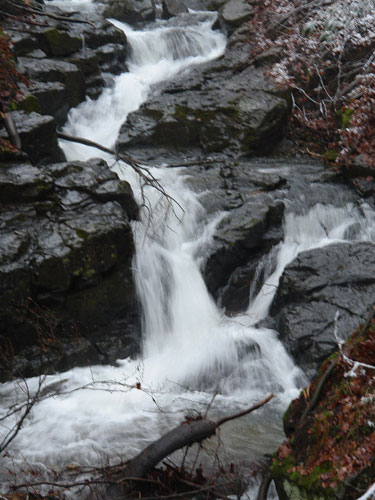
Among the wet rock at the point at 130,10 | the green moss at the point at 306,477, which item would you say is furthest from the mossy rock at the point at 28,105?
the wet rock at the point at 130,10

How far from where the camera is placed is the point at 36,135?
25.2 ft

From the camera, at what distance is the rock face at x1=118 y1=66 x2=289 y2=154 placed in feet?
34.6

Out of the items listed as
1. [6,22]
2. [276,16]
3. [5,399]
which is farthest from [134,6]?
[5,399]

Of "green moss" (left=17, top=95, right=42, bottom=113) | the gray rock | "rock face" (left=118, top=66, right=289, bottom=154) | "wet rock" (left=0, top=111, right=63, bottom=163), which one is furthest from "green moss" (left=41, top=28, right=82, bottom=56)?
"wet rock" (left=0, top=111, right=63, bottom=163)

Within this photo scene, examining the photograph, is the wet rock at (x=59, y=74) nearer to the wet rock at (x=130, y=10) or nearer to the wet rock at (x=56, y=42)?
the wet rock at (x=56, y=42)

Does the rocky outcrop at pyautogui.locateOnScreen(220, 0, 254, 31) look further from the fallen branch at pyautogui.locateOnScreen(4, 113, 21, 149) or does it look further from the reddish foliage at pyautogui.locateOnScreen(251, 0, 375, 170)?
the fallen branch at pyautogui.locateOnScreen(4, 113, 21, 149)

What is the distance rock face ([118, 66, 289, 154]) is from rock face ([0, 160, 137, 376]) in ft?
11.3

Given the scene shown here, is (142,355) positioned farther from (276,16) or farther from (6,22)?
(276,16)

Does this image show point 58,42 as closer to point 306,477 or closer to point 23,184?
point 23,184

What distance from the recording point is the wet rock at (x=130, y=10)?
1442 cm

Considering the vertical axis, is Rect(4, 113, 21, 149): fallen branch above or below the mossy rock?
below

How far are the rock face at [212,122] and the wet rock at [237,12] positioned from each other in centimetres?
364

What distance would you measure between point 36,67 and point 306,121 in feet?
19.4

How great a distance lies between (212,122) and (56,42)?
383 centimetres
